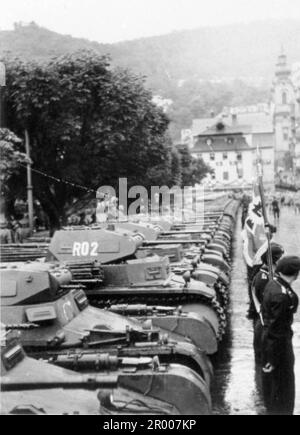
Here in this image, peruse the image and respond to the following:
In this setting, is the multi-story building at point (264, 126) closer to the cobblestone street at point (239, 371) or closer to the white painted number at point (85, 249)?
the cobblestone street at point (239, 371)

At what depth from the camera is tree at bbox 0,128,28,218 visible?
18453mm

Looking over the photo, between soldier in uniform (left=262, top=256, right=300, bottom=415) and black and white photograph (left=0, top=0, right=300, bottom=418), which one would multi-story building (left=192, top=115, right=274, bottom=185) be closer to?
black and white photograph (left=0, top=0, right=300, bottom=418)

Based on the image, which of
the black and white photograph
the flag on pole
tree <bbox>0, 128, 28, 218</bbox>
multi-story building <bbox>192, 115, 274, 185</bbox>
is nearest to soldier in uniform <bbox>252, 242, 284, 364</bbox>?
the black and white photograph

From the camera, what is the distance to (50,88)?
1098 inches

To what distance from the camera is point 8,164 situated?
1931 cm

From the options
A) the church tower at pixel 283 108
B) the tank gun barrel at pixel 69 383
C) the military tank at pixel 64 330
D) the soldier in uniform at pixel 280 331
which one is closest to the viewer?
the tank gun barrel at pixel 69 383

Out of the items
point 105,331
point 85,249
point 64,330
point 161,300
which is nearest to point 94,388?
point 105,331

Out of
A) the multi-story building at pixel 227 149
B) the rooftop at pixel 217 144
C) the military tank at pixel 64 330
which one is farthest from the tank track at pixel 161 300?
the rooftop at pixel 217 144

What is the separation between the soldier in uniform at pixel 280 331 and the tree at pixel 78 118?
20.4 meters

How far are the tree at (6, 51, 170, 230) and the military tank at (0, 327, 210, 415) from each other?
2048cm

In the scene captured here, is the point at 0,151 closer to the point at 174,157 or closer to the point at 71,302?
the point at 71,302

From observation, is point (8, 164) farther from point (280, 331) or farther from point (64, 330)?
point (280, 331)

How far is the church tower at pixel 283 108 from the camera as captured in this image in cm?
9711

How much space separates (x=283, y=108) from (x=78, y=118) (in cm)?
8539
